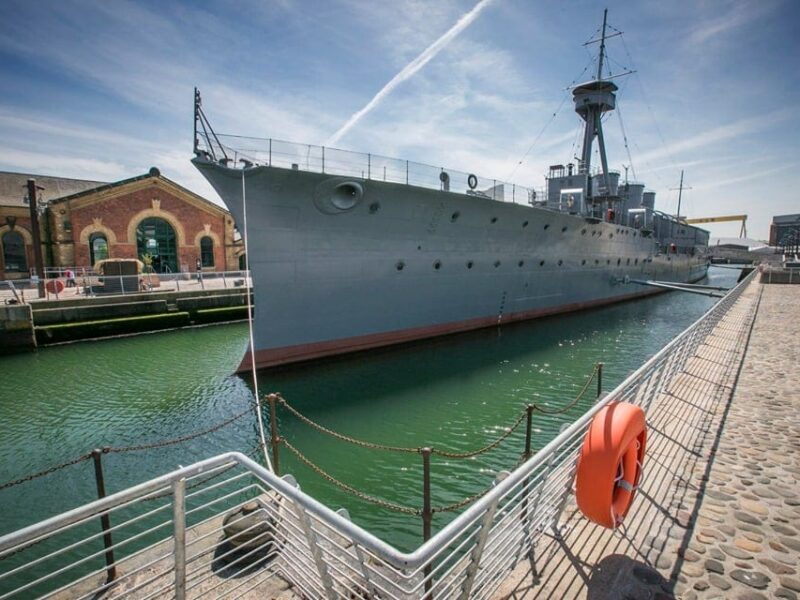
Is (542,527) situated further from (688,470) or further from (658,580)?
(688,470)

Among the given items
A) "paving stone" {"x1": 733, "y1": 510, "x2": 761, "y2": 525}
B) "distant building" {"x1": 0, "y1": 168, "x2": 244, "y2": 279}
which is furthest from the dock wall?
"paving stone" {"x1": 733, "y1": 510, "x2": 761, "y2": 525}

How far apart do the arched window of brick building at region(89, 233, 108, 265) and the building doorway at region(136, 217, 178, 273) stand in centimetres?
165

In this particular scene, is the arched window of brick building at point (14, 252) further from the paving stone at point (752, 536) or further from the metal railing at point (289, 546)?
the paving stone at point (752, 536)

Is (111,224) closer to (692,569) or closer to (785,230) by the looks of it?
(692,569)

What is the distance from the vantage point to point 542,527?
314cm

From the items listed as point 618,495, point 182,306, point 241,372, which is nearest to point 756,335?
point 618,495

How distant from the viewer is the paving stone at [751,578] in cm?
266

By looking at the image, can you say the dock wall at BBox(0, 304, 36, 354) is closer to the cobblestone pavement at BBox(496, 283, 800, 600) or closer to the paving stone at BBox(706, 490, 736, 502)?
the cobblestone pavement at BBox(496, 283, 800, 600)

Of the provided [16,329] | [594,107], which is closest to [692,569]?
[16,329]

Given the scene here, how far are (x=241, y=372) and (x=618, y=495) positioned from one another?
9467 millimetres

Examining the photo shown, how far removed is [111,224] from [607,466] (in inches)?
1111

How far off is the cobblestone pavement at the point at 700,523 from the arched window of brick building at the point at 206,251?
90.1 feet

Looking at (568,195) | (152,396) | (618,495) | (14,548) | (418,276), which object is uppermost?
(568,195)

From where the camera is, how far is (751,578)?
2.70 meters
